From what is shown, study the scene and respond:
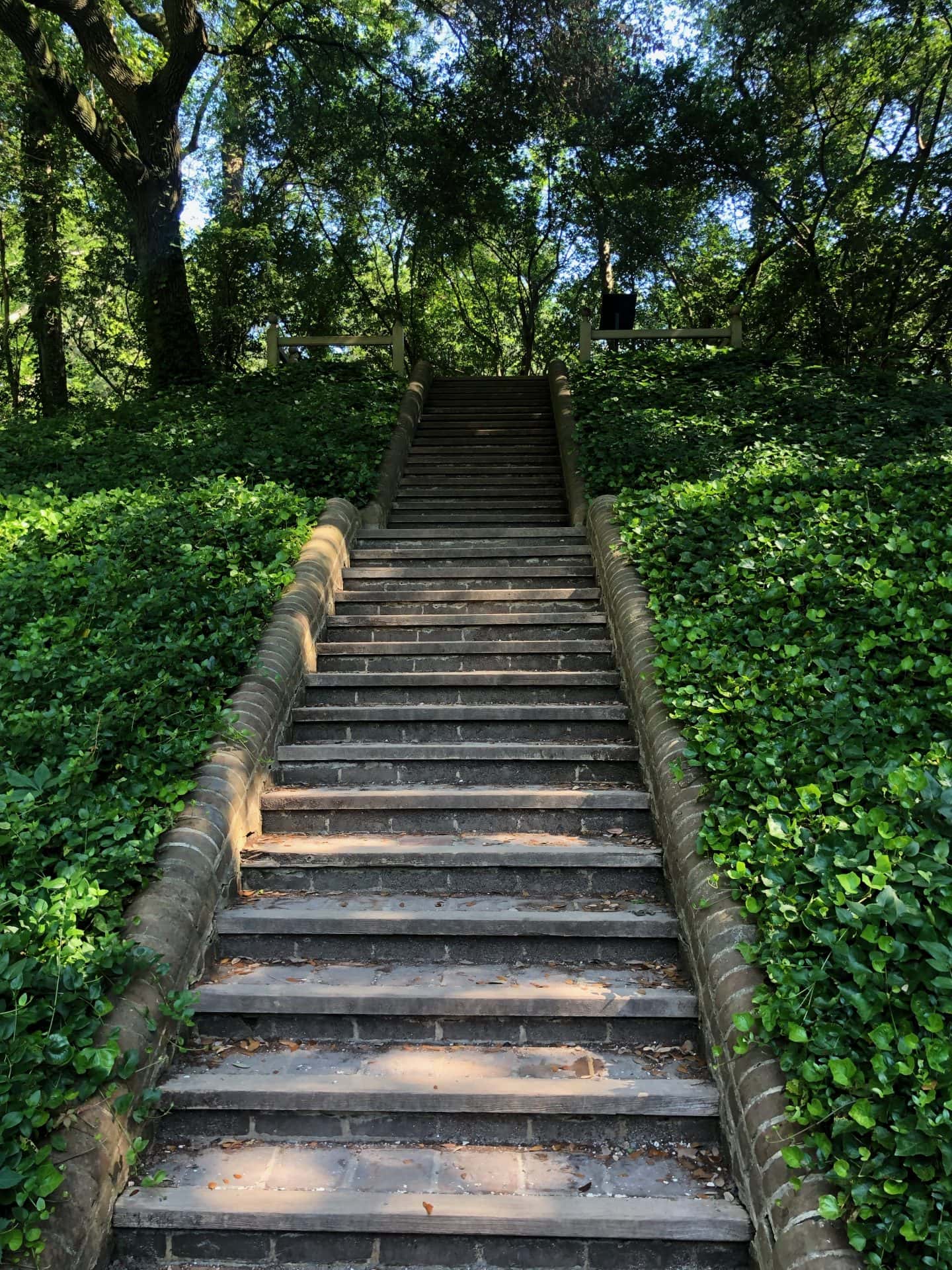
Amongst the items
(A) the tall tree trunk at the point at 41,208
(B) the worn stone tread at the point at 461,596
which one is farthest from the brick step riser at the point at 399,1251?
(A) the tall tree trunk at the point at 41,208

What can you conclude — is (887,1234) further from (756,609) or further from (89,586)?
(89,586)

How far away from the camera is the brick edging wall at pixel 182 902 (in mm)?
2393

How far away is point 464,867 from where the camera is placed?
3932 millimetres

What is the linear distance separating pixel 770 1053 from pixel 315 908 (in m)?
2.01

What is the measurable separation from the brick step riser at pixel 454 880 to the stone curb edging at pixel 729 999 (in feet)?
0.70

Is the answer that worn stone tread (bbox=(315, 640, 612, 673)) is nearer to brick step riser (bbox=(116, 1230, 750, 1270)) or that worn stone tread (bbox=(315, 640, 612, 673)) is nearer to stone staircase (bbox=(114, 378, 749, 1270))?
stone staircase (bbox=(114, 378, 749, 1270))

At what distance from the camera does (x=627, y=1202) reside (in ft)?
8.27

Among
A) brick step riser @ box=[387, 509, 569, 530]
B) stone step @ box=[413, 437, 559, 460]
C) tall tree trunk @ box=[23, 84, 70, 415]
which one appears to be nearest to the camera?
brick step riser @ box=[387, 509, 569, 530]

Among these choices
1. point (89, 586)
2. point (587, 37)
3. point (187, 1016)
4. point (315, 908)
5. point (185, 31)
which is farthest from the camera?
point (587, 37)

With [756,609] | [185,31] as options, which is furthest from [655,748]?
[185,31]

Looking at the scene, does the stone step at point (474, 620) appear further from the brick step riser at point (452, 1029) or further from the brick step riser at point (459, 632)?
the brick step riser at point (452, 1029)

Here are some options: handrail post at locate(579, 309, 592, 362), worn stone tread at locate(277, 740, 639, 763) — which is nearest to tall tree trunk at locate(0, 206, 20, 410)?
handrail post at locate(579, 309, 592, 362)

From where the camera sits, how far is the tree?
32.9ft

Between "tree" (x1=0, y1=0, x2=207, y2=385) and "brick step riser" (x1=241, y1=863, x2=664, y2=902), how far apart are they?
32.1 feet
